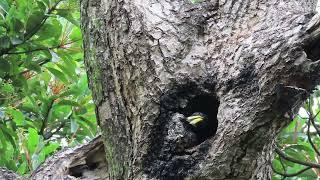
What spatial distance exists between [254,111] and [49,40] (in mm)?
1262

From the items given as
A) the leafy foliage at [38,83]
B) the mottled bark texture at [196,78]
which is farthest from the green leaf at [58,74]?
the mottled bark texture at [196,78]

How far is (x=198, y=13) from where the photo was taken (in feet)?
4.79

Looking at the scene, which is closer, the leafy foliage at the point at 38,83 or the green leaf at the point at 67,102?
the leafy foliage at the point at 38,83

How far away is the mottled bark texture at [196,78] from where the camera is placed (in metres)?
1.17

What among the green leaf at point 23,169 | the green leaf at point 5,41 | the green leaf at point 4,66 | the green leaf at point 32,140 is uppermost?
the green leaf at point 5,41

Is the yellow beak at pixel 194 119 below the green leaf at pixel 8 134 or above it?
below

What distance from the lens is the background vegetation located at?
2074 millimetres

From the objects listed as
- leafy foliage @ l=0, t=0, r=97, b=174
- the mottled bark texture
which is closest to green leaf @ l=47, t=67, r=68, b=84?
leafy foliage @ l=0, t=0, r=97, b=174

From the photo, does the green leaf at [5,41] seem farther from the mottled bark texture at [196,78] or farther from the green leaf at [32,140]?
the mottled bark texture at [196,78]

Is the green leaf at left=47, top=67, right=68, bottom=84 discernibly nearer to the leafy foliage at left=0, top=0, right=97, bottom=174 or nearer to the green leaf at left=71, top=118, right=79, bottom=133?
the leafy foliage at left=0, top=0, right=97, bottom=174

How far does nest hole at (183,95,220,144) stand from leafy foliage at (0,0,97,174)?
937 mm

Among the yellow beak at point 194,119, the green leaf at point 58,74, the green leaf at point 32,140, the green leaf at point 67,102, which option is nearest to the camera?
the yellow beak at point 194,119

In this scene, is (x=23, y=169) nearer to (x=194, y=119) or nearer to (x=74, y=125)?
(x=74, y=125)

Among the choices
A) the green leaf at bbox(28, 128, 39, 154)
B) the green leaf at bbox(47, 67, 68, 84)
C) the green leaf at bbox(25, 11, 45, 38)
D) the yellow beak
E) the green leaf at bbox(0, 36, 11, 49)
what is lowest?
the yellow beak
